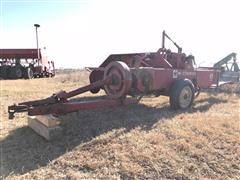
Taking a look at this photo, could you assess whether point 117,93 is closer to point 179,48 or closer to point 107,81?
point 107,81

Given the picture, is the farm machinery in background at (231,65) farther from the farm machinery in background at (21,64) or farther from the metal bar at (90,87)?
the farm machinery in background at (21,64)

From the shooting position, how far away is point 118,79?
592 cm

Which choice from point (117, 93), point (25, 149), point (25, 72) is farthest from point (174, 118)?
point (25, 72)

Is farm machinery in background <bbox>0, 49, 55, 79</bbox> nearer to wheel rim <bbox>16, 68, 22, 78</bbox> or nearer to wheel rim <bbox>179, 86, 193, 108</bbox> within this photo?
wheel rim <bbox>16, 68, 22, 78</bbox>

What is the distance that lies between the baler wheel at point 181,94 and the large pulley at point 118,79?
4.45 feet

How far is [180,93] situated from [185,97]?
0.98 feet

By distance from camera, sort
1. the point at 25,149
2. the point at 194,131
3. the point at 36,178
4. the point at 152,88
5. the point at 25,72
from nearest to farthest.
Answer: the point at 36,178
the point at 25,149
the point at 194,131
the point at 152,88
the point at 25,72

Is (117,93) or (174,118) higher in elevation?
(117,93)

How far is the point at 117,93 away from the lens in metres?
6.02

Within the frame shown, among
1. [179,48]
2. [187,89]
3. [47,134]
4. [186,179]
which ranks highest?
[179,48]

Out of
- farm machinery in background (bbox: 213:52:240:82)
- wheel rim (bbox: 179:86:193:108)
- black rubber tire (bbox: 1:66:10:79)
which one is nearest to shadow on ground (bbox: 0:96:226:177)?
wheel rim (bbox: 179:86:193:108)

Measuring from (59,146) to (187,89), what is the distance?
347 cm

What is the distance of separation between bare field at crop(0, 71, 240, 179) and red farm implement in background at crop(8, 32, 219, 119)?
437 millimetres

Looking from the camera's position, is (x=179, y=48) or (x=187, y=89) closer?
(x=187, y=89)
